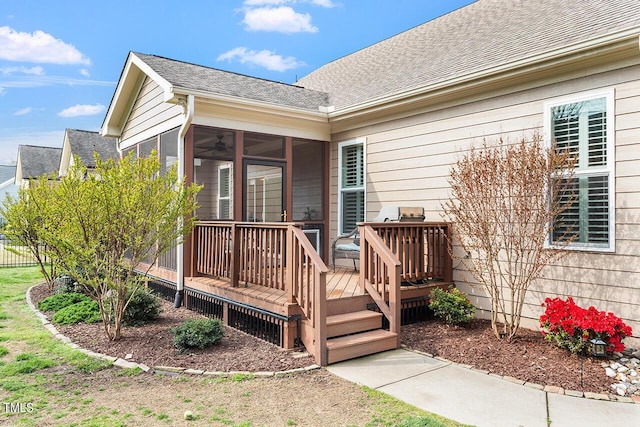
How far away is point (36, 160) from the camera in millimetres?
23359

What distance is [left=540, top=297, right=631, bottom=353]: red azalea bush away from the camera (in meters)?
3.85

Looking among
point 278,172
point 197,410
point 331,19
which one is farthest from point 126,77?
point 331,19

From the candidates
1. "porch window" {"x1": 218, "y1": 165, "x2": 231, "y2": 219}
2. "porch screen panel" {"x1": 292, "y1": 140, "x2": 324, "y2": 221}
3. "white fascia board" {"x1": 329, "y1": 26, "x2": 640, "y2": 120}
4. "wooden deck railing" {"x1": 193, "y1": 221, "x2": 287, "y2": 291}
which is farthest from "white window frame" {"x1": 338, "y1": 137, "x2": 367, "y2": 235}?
"wooden deck railing" {"x1": 193, "y1": 221, "x2": 287, "y2": 291}

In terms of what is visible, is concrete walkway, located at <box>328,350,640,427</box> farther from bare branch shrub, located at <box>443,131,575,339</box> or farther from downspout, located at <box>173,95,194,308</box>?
downspout, located at <box>173,95,194,308</box>

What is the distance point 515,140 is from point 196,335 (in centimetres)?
431

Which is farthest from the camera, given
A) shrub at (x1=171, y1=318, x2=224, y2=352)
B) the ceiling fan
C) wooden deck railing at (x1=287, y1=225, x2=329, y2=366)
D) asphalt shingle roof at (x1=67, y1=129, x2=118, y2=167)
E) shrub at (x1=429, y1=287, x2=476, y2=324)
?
asphalt shingle roof at (x1=67, y1=129, x2=118, y2=167)

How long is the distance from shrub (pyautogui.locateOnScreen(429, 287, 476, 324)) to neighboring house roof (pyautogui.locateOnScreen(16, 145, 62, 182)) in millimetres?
23487

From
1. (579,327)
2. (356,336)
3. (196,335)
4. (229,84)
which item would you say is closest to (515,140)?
(579,327)

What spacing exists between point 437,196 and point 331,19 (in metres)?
13.8

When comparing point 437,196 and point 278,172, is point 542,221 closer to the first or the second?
point 437,196

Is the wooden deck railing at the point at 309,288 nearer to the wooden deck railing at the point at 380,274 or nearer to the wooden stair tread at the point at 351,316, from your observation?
the wooden stair tread at the point at 351,316

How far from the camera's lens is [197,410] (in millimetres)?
2994

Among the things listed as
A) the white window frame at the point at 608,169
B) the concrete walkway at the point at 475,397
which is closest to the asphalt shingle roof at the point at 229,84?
the white window frame at the point at 608,169

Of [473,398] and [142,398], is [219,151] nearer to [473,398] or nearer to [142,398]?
[142,398]
